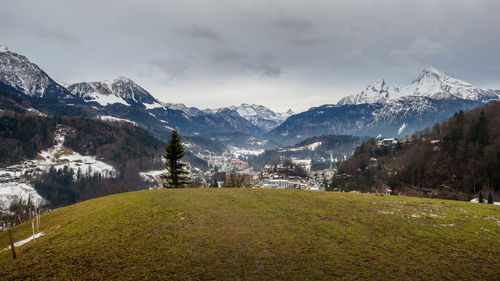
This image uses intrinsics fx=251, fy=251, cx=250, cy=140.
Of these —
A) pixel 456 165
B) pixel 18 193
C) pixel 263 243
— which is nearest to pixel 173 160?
pixel 263 243

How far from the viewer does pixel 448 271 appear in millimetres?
11375

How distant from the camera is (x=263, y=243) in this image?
47.1 feet

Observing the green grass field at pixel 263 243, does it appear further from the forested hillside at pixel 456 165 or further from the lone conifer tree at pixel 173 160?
the forested hillside at pixel 456 165

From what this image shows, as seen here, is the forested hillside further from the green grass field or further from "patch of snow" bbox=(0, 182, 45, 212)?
"patch of snow" bbox=(0, 182, 45, 212)

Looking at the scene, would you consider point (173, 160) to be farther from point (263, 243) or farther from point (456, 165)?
point (456, 165)

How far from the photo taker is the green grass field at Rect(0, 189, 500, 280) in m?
11.5

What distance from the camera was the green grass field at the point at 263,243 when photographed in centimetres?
1146

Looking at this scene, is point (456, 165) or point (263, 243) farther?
point (456, 165)

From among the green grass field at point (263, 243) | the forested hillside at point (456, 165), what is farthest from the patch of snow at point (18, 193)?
the forested hillside at point (456, 165)

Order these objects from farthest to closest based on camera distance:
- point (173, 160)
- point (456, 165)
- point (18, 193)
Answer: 1. point (18, 193)
2. point (456, 165)
3. point (173, 160)

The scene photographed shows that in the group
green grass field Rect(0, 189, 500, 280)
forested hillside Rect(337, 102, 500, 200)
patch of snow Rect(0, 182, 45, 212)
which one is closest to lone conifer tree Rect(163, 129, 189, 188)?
green grass field Rect(0, 189, 500, 280)

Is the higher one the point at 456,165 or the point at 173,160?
the point at 173,160

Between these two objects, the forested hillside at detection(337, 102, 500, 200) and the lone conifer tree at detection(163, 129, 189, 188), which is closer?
the lone conifer tree at detection(163, 129, 189, 188)

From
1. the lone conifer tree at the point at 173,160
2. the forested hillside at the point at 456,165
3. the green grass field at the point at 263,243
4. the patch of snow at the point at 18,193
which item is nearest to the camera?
the green grass field at the point at 263,243
